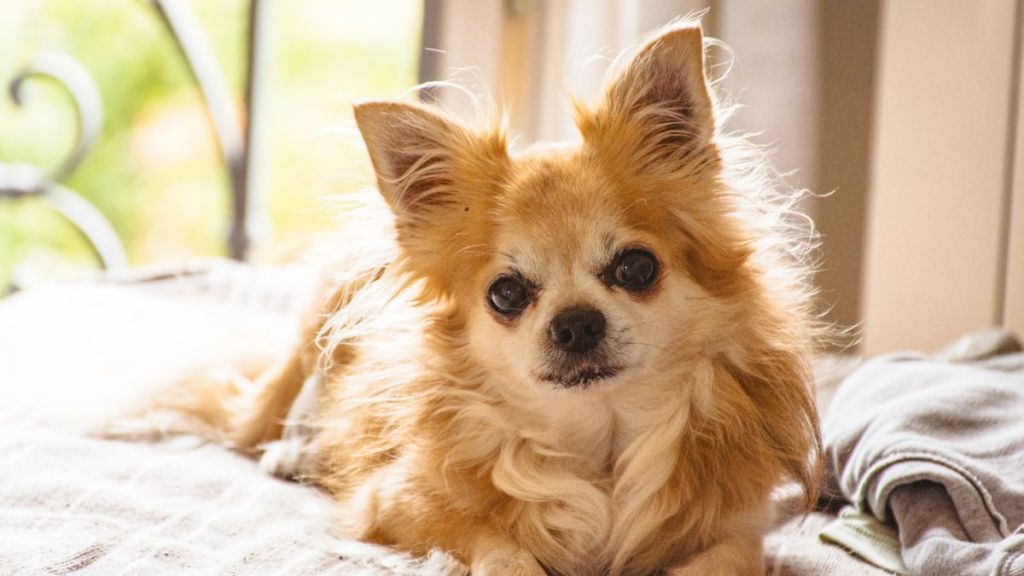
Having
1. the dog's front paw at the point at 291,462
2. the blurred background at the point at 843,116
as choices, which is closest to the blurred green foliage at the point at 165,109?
the blurred background at the point at 843,116

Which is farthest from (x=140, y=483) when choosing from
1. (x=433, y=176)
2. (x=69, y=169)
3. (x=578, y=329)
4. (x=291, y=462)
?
(x=69, y=169)

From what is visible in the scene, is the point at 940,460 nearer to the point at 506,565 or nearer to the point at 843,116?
the point at 506,565

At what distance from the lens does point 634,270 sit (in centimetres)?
137

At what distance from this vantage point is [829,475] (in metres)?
1.59

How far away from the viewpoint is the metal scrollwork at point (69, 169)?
3.04 metres

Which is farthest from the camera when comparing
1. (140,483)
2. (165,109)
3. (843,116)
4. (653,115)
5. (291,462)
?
(165,109)

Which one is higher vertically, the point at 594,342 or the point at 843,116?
the point at 843,116

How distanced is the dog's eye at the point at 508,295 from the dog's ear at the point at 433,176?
0.08 meters

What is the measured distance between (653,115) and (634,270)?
253 mm

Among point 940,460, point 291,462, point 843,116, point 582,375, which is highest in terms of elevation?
point 843,116

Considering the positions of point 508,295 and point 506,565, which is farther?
point 508,295

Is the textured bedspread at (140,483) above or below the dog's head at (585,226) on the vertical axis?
below

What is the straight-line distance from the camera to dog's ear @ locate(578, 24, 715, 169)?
1.43 m

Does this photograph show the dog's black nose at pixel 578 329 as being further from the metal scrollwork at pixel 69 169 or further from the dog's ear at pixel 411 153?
the metal scrollwork at pixel 69 169
